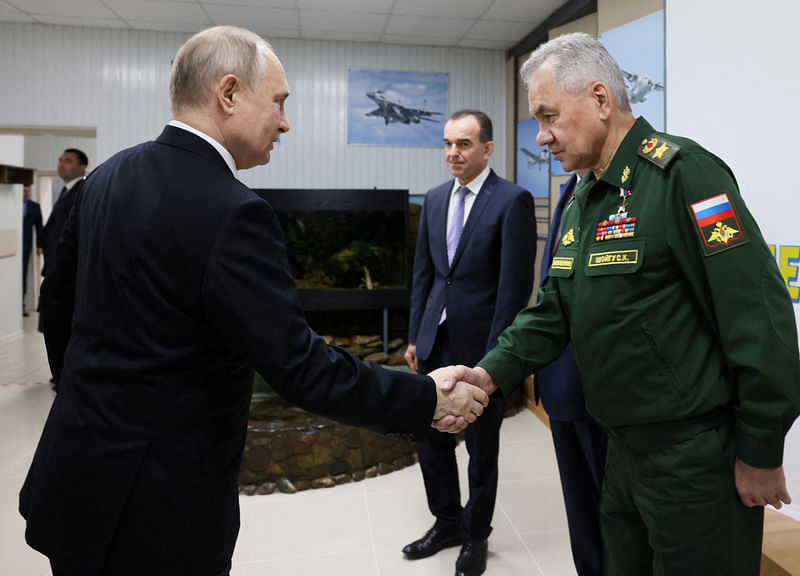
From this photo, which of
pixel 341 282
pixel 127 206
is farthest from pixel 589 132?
pixel 341 282

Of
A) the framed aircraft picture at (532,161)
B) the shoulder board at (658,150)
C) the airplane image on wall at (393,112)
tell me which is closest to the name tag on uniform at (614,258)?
the shoulder board at (658,150)

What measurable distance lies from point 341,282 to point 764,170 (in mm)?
3962

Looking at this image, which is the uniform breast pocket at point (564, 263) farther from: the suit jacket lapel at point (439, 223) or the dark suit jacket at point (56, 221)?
the dark suit jacket at point (56, 221)

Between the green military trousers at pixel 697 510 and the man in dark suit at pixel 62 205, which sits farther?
the man in dark suit at pixel 62 205

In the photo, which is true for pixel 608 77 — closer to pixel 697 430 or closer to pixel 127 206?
pixel 697 430

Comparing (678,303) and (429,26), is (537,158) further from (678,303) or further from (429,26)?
(678,303)

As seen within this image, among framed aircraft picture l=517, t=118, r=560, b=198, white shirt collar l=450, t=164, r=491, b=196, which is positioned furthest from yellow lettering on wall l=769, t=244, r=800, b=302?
framed aircraft picture l=517, t=118, r=560, b=198

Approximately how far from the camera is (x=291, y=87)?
5.49 m

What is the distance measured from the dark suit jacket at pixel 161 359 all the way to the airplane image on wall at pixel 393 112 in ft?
15.5

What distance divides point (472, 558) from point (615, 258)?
1550 mm

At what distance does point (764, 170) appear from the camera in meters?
2.22

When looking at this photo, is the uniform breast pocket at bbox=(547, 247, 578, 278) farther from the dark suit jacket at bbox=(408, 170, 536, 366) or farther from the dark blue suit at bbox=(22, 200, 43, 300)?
the dark blue suit at bbox=(22, 200, 43, 300)

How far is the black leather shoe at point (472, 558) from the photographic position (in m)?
2.30

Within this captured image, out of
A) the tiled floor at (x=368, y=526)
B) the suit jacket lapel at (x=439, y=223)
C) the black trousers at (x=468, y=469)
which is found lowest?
the tiled floor at (x=368, y=526)
